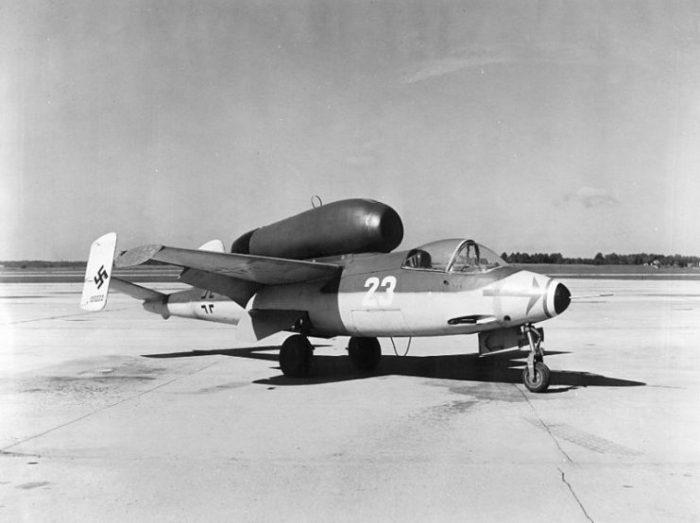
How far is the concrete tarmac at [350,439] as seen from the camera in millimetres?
4820

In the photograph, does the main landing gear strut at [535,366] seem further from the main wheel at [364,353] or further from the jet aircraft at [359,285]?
the main wheel at [364,353]

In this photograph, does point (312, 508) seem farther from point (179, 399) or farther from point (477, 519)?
point (179, 399)

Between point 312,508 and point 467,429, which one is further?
point 467,429

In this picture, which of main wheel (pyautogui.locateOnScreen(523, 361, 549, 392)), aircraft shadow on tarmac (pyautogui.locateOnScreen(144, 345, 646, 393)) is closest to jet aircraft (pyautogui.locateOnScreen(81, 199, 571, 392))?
main wheel (pyautogui.locateOnScreen(523, 361, 549, 392))

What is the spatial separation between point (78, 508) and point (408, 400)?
5.12 m

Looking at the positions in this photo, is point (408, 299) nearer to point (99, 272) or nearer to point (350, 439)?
point (350, 439)

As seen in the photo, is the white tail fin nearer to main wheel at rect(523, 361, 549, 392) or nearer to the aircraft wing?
the aircraft wing

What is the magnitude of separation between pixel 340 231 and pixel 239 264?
1972 mm

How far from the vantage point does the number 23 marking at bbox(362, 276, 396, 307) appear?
10.3 meters

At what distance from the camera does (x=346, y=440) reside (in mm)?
6785

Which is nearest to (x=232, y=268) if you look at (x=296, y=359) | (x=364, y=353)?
(x=296, y=359)

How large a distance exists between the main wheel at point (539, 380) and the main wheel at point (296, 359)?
3.79 m

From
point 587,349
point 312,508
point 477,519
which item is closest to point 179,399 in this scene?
point 312,508

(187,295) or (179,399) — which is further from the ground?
(187,295)
